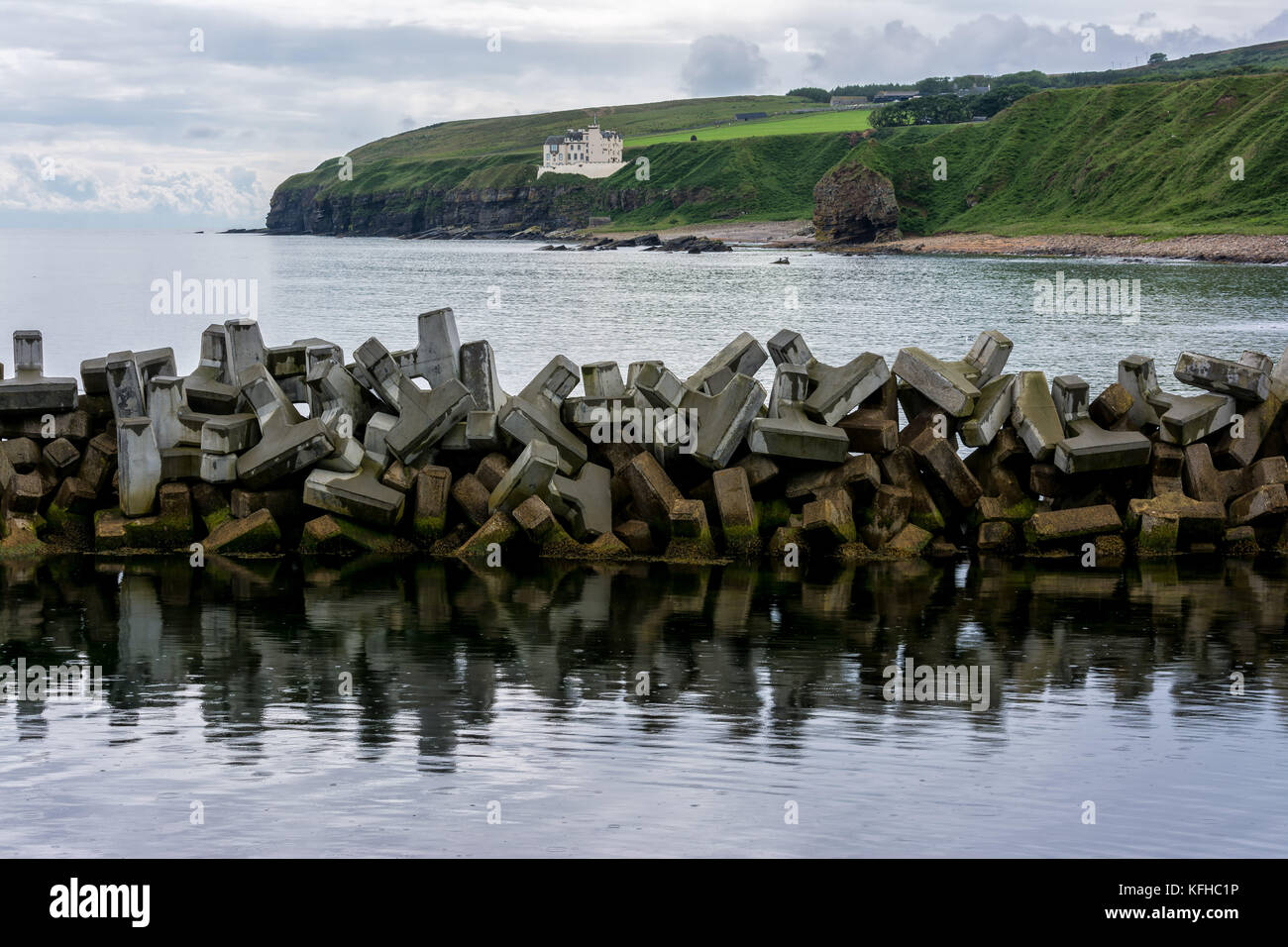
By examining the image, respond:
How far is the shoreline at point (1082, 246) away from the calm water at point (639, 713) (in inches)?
4416

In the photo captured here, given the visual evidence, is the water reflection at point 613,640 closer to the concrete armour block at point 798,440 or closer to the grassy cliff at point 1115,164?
the concrete armour block at point 798,440

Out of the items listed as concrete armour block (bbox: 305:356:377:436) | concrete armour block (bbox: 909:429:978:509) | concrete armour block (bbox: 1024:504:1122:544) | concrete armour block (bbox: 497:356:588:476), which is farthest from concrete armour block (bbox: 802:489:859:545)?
concrete armour block (bbox: 305:356:377:436)

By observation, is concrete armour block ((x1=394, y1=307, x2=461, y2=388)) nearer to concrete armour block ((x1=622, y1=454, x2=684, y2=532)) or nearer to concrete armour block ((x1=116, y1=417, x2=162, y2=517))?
concrete armour block ((x1=622, y1=454, x2=684, y2=532))

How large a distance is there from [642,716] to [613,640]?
7.43ft

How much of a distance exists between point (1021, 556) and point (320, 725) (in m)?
Result: 9.02

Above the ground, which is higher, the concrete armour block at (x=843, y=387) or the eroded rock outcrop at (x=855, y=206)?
the eroded rock outcrop at (x=855, y=206)

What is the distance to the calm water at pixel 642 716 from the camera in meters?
7.52

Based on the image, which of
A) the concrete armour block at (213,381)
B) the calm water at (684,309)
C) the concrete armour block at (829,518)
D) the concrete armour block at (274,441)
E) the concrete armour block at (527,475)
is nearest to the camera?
the concrete armour block at (527,475)

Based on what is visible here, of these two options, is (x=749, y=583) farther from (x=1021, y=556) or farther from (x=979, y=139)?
(x=979, y=139)

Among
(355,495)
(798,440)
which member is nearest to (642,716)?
(798,440)

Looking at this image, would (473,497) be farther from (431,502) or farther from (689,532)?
(689,532)

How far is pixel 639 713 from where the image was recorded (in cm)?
955

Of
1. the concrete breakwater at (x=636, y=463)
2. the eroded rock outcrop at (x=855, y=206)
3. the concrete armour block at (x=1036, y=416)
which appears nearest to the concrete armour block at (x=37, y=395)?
the concrete breakwater at (x=636, y=463)
